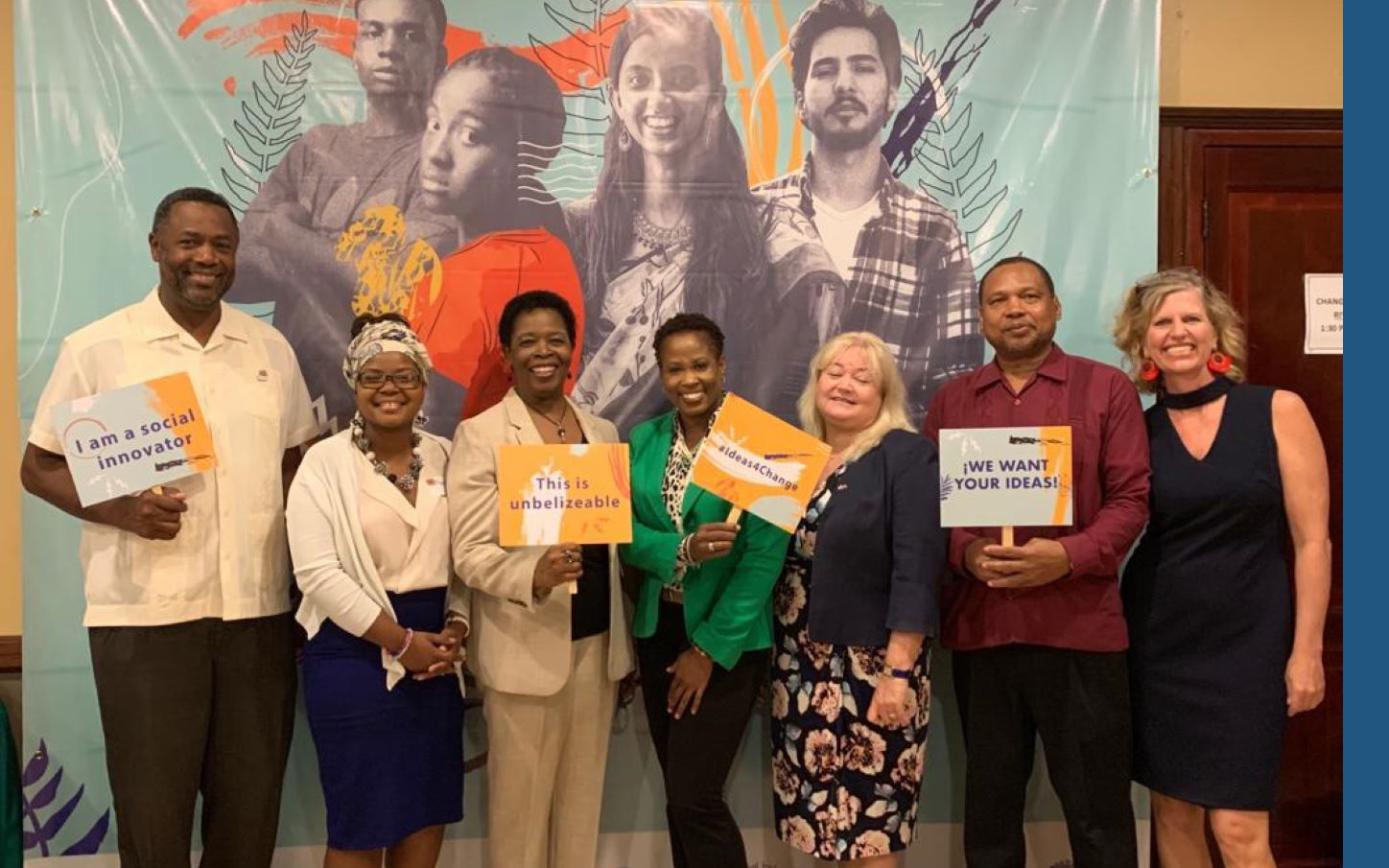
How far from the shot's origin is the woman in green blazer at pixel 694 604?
88.9 inches

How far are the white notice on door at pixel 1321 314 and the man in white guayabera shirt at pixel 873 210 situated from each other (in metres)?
1.09

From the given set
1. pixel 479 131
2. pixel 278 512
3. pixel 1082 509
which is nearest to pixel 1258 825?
pixel 1082 509

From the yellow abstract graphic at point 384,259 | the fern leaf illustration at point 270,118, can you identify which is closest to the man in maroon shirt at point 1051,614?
the yellow abstract graphic at point 384,259

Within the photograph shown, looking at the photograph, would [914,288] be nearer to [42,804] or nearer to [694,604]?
[694,604]

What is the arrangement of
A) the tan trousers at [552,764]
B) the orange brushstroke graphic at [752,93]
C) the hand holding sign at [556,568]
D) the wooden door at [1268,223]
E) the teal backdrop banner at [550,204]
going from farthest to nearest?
the wooden door at [1268,223], the orange brushstroke graphic at [752,93], the teal backdrop banner at [550,204], the tan trousers at [552,764], the hand holding sign at [556,568]

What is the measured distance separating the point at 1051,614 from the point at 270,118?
8.36 feet

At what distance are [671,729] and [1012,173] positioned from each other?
1.94 meters

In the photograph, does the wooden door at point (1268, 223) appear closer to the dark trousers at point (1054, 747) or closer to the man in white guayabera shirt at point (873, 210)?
the man in white guayabera shirt at point (873, 210)

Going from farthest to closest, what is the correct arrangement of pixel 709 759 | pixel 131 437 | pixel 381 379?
pixel 709 759
pixel 381 379
pixel 131 437

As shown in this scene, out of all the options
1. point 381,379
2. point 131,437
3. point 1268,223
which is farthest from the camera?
point 1268,223

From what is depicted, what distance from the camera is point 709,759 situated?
2330 mm

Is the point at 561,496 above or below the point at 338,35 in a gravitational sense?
below

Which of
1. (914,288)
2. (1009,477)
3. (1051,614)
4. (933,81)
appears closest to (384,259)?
(914,288)

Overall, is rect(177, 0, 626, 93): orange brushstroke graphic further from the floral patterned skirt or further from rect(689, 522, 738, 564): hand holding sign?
the floral patterned skirt
